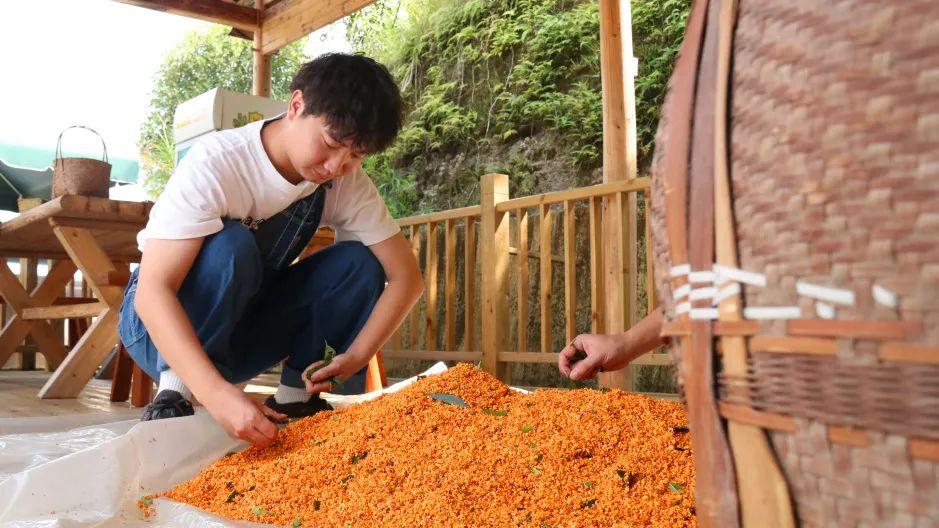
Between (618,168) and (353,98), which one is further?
(618,168)

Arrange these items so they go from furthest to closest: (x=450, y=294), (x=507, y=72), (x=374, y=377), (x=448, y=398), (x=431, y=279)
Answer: (x=507, y=72) → (x=431, y=279) → (x=450, y=294) → (x=374, y=377) → (x=448, y=398)

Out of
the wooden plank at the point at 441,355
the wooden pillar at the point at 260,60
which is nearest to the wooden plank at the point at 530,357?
the wooden plank at the point at 441,355

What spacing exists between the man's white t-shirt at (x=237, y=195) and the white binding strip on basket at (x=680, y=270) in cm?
131

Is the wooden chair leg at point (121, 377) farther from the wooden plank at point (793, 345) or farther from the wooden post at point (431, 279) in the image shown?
the wooden plank at point (793, 345)

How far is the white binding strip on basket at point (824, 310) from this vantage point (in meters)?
0.37

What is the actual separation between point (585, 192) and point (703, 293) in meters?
3.37

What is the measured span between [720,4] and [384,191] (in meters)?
Answer: 7.23

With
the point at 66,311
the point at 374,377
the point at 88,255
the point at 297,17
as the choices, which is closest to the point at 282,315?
the point at 374,377

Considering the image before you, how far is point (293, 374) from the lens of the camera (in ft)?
6.59

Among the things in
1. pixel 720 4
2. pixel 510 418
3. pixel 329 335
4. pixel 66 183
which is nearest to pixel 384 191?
pixel 66 183

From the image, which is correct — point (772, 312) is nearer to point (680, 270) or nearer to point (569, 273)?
point (680, 270)

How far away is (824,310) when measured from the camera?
37cm

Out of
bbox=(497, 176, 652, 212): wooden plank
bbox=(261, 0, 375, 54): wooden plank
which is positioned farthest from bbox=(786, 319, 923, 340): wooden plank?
bbox=(261, 0, 375, 54): wooden plank

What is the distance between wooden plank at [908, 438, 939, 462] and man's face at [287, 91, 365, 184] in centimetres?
130
